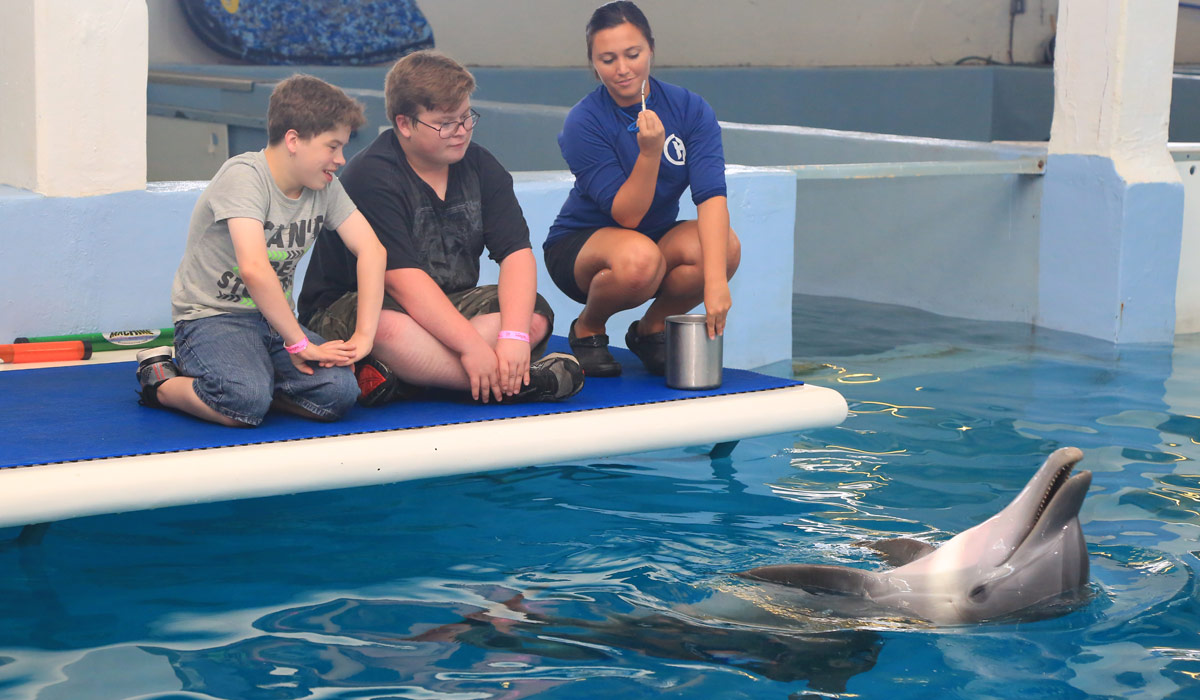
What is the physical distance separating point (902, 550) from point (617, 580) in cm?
65

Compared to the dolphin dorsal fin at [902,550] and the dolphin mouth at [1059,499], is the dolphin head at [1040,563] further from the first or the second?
the dolphin dorsal fin at [902,550]

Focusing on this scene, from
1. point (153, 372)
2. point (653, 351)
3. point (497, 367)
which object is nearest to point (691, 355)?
point (653, 351)

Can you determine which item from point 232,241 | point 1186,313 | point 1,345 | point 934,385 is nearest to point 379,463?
point 232,241

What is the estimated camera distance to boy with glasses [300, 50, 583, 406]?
3082 millimetres

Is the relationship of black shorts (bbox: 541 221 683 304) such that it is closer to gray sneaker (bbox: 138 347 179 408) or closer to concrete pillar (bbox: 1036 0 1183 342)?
gray sneaker (bbox: 138 347 179 408)

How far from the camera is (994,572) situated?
2426 mm

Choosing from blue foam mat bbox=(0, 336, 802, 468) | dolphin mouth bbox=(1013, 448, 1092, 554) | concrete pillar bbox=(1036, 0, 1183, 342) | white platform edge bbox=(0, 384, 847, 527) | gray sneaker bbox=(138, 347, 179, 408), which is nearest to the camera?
dolphin mouth bbox=(1013, 448, 1092, 554)

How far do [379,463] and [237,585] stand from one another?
43 centimetres

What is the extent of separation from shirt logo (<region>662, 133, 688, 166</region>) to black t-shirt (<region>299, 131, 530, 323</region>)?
18.2 inches

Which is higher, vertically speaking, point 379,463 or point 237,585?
point 379,463

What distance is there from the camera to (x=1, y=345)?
3.47 meters

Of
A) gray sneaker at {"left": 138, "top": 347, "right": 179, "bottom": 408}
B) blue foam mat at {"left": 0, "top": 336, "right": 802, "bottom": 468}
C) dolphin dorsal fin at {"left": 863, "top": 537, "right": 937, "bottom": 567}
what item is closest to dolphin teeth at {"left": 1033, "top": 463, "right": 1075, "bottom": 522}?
dolphin dorsal fin at {"left": 863, "top": 537, "right": 937, "bottom": 567}

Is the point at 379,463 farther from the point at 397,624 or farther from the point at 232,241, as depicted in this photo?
the point at 232,241

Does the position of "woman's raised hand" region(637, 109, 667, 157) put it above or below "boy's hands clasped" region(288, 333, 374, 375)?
above
